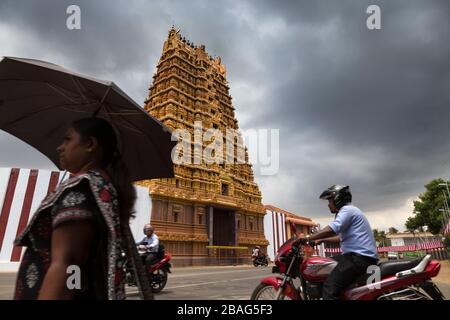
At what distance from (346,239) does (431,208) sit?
1889 inches

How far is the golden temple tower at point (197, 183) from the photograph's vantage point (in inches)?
960

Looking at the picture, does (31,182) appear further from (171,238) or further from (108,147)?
(108,147)

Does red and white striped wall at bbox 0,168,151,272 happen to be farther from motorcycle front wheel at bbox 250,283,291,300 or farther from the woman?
the woman

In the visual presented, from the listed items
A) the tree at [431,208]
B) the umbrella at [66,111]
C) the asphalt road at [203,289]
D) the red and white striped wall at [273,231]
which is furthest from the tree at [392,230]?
the umbrella at [66,111]

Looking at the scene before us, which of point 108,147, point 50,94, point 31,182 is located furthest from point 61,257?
point 31,182

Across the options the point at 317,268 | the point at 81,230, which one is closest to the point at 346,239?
the point at 317,268

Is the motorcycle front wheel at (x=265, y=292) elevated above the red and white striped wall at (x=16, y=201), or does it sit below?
below

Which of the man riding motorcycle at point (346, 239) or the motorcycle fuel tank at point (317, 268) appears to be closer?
the man riding motorcycle at point (346, 239)

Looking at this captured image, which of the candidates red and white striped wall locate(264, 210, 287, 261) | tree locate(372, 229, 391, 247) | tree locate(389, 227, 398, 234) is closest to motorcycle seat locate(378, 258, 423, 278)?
Result: red and white striped wall locate(264, 210, 287, 261)

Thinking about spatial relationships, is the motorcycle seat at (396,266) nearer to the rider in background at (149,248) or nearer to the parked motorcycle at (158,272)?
the parked motorcycle at (158,272)

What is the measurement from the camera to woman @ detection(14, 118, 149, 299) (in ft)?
3.75

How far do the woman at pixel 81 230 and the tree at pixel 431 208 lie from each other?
46.8 metres
